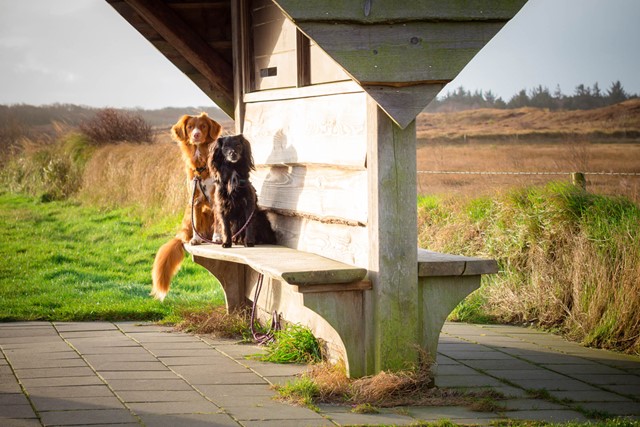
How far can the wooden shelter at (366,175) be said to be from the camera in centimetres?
465

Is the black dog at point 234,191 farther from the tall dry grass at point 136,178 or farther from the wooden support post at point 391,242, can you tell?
the tall dry grass at point 136,178

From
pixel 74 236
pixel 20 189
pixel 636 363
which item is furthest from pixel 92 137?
pixel 636 363

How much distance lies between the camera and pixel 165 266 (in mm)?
7148

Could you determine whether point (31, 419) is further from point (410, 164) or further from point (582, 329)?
point (582, 329)

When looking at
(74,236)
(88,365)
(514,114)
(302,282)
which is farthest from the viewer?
(514,114)

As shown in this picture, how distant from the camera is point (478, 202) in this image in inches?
380

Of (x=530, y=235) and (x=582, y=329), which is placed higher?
(x=530, y=235)

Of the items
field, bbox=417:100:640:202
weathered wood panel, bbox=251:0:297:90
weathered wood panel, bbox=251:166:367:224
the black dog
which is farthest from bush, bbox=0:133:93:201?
the black dog

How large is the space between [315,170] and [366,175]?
39.7 inches

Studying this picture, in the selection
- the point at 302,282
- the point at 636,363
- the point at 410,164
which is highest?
the point at 410,164

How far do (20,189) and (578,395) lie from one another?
19075 mm

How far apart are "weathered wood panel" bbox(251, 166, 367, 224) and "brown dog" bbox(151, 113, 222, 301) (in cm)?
49

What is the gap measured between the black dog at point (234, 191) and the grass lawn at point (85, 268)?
1.30m

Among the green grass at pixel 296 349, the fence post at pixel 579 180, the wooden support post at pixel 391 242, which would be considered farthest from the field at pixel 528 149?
the wooden support post at pixel 391 242
